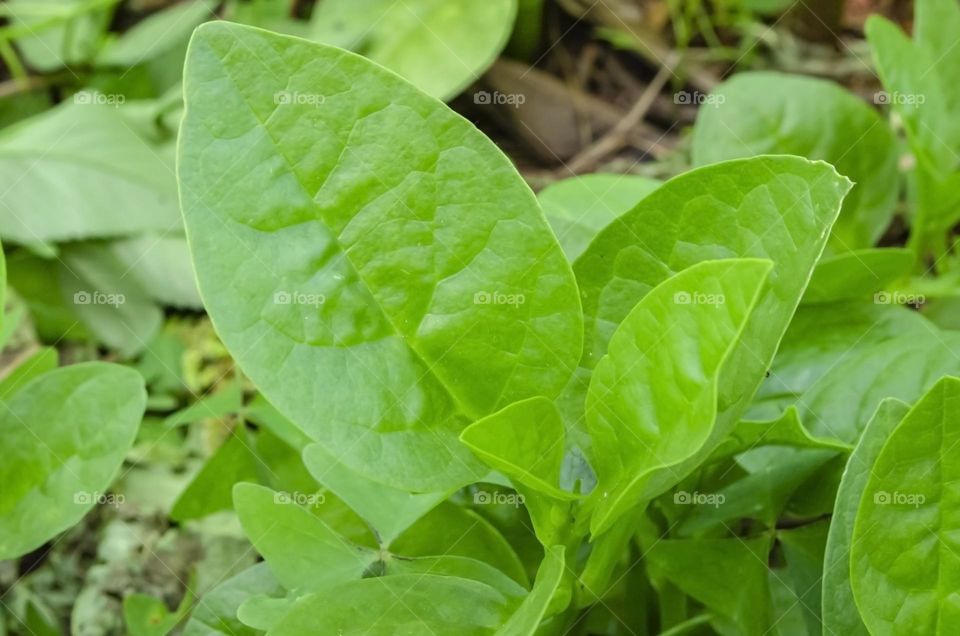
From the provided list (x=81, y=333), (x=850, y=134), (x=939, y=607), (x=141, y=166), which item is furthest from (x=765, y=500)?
(x=141, y=166)

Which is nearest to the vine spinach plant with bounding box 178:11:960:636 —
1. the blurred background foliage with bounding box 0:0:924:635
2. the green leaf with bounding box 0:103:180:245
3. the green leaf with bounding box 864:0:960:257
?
the blurred background foliage with bounding box 0:0:924:635

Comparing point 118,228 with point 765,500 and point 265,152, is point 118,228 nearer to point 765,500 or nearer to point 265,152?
point 265,152

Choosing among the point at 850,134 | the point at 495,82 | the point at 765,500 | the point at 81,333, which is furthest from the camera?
the point at 495,82

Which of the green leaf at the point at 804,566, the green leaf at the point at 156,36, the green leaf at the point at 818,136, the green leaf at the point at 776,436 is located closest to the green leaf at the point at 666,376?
the green leaf at the point at 776,436

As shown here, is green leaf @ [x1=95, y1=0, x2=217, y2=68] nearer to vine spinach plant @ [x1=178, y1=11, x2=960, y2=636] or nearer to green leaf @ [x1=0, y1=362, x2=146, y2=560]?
green leaf @ [x1=0, y1=362, x2=146, y2=560]

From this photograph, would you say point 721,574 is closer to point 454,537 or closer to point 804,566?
point 804,566

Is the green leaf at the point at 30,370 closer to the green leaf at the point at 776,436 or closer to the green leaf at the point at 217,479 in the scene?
the green leaf at the point at 217,479
